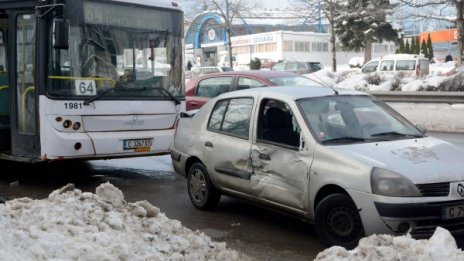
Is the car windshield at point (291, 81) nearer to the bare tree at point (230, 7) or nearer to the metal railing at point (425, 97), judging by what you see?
the metal railing at point (425, 97)

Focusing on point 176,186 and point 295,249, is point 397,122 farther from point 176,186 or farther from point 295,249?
point 176,186

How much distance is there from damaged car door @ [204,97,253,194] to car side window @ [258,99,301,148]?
18 cm

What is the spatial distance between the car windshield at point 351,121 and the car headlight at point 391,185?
76 cm

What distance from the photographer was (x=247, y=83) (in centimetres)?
1224

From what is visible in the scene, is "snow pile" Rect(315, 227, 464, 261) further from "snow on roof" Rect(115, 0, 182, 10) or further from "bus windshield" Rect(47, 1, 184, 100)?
"snow on roof" Rect(115, 0, 182, 10)

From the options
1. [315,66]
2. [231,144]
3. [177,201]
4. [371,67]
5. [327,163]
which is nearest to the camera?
[327,163]

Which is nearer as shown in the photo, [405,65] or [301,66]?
[405,65]

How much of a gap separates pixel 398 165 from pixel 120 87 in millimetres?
5071

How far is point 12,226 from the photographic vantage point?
432 centimetres

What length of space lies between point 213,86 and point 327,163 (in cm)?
725

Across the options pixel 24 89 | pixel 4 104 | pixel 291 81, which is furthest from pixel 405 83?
pixel 24 89

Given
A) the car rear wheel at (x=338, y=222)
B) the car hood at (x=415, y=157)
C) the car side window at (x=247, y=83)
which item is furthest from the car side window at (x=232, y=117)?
the car side window at (x=247, y=83)

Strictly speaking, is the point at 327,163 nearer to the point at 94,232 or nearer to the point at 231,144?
the point at 231,144

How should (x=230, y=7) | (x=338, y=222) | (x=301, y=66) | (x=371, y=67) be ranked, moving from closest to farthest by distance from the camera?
(x=338, y=222)
(x=371, y=67)
(x=301, y=66)
(x=230, y=7)
